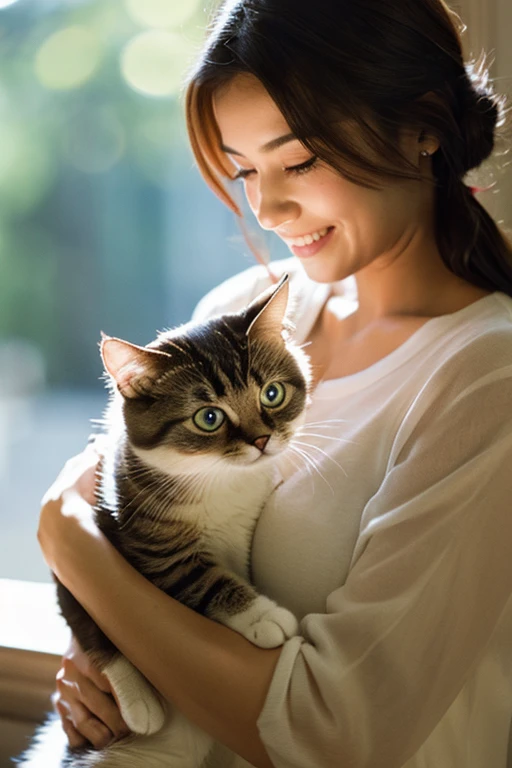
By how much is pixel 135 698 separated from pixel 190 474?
311 mm

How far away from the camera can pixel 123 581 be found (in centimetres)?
105

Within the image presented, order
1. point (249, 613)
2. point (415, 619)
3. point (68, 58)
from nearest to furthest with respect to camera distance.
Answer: point (415, 619) → point (249, 613) → point (68, 58)

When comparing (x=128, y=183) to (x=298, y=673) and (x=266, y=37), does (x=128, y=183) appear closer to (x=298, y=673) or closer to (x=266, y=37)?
(x=266, y=37)

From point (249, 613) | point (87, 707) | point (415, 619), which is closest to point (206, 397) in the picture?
point (249, 613)

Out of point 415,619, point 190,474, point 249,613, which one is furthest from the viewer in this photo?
point 190,474

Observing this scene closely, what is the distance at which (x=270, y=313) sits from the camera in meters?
1.15

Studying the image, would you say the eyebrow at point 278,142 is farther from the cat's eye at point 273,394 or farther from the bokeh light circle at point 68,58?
the bokeh light circle at point 68,58

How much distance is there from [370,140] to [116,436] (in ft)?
1.88

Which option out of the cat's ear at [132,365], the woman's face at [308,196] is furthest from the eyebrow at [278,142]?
the cat's ear at [132,365]

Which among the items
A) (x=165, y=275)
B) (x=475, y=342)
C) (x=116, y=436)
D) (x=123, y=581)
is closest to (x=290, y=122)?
(x=475, y=342)

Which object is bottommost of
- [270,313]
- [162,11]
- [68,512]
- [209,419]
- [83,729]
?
[83,729]

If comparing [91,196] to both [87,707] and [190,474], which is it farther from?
[87,707]

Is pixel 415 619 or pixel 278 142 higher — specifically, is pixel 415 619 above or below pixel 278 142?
below

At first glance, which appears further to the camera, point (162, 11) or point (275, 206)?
point (162, 11)
